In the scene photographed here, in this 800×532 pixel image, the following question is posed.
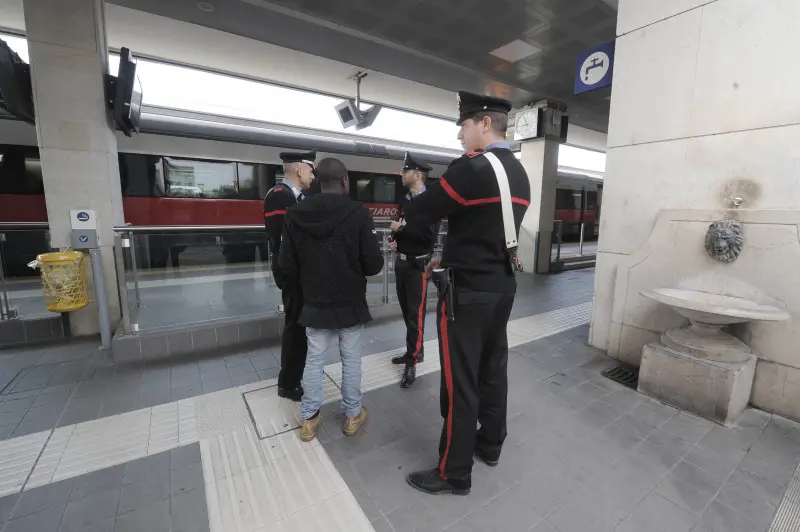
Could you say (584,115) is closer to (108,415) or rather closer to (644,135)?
(644,135)

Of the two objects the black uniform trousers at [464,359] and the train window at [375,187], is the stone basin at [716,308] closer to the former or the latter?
the black uniform trousers at [464,359]

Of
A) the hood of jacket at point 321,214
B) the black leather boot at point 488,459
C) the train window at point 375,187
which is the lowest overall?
the black leather boot at point 488,459

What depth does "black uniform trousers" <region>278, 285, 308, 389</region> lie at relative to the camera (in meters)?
2.49

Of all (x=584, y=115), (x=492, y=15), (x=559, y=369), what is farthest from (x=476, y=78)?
(x=559, y=369)

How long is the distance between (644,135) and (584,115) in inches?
268

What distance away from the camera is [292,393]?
2625mm

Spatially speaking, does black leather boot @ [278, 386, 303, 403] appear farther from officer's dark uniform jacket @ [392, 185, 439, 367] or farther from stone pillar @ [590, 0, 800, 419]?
stone pillar @ [590, 0, 800, 419]

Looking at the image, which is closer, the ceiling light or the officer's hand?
the officer's hand

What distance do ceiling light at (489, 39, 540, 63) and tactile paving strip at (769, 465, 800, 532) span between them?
18.4 feet

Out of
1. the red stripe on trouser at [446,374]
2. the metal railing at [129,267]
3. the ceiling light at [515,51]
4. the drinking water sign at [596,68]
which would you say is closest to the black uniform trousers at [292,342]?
the red stripe on trouser at [446,374]

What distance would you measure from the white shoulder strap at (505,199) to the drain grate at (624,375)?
2176 millimetres

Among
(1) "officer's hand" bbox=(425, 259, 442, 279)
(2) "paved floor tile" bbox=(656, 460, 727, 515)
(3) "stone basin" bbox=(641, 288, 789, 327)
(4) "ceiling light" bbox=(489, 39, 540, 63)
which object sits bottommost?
(2) "paved floor tile" bbox=(656, 460, 727, 515)

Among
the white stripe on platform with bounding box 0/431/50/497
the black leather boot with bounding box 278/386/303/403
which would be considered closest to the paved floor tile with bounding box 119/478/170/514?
the white stripe on platform with bounding box 0/431/50/497

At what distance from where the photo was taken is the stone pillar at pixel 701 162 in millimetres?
2461
